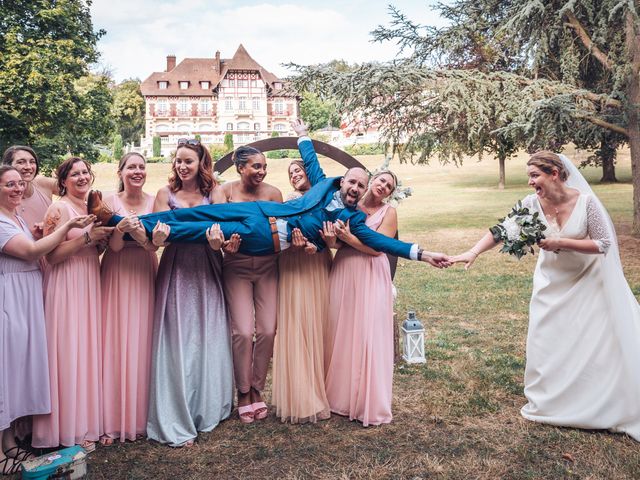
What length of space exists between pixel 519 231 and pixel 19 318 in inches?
142

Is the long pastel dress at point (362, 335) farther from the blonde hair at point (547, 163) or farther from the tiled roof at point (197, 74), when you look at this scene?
the tiled roof at point (197, 74)

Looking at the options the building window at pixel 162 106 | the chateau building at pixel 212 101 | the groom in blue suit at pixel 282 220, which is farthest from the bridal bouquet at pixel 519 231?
the building window at pixel 162 106

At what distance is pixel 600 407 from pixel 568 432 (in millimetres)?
307

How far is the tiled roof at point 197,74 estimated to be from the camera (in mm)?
59469

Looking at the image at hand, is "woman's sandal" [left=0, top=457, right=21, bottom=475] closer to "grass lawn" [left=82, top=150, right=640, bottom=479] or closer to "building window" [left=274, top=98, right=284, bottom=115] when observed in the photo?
"grass lawn" [left=82, top=150, right=640, bottom=479]

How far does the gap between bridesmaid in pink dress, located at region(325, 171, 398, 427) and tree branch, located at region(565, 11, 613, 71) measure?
421 inches

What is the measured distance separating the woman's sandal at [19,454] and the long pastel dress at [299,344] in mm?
1836

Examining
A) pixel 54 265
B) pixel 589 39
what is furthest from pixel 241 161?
pixel 589 39

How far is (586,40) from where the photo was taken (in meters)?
12.9

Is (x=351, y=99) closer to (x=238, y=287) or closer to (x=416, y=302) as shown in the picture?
(x=416, y=302)

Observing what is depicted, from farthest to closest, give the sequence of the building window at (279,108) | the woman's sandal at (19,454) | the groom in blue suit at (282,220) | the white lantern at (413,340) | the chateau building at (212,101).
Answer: the building window at (279,108), the chateau building at (212,101), the white lantern at (413,340), the groom in blue suit at (282,220), the woman's sandal at (19,454)

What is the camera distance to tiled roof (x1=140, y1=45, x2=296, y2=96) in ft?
195

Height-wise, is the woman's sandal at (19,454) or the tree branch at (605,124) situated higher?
the tree branch at (605,124)

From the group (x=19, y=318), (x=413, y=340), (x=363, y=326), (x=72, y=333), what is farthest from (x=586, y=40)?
(x=19, y=318)
